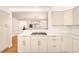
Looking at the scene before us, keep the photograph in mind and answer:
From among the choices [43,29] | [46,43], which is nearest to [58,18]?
[43,29]

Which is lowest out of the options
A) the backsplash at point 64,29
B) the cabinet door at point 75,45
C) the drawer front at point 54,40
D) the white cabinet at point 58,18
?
the cabinet door at point 75,45

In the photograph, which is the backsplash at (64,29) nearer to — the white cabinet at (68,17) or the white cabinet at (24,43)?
the white cabinet at (68,17)

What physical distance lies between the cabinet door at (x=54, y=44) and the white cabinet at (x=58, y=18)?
185 millimetres

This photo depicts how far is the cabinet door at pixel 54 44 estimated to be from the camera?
102 cm

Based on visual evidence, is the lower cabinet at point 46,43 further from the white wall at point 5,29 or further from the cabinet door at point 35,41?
the white wall at point 5,29

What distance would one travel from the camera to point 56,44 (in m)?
1.05

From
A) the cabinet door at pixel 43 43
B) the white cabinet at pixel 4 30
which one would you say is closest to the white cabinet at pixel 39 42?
the cabinet door at pixel 43 43

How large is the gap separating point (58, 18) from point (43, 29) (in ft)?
0.72

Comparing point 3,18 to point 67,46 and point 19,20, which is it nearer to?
point 19,20

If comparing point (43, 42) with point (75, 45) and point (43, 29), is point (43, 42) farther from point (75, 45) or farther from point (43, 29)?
point (75, 45)

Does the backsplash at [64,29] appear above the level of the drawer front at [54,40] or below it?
above

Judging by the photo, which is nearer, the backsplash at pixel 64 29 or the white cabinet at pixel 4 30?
the white cabinet at pixel 4 30
